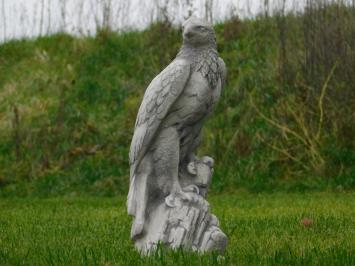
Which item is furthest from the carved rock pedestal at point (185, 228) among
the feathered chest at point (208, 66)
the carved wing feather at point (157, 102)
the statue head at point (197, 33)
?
the statue head at point (197, 33)

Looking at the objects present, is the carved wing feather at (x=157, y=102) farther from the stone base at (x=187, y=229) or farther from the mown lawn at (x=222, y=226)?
the mown lawn at (x=222, y=226)

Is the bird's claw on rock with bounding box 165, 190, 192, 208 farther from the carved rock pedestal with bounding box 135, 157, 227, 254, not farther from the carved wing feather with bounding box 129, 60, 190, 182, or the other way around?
the carved wing feather with bounding box 129, 60, 190, 182

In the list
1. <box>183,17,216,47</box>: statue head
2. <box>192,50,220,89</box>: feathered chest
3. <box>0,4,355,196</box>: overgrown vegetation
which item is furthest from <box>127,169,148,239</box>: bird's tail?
<box>0,4,355,196</box>: overgrown vegetation

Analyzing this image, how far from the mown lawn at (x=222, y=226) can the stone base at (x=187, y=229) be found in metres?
0.17

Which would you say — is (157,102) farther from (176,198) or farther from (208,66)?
(176,198)

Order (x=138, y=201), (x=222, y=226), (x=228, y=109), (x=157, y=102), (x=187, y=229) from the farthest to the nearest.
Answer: (x=228, y=109)
(x=222, y=226)
(x=138, y=201)
(x=157, y=102)
(x=187, y=229)

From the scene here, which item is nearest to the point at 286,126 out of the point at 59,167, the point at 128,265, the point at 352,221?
the point at 59,167

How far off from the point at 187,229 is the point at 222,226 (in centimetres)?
268

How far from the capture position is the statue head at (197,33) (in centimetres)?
595

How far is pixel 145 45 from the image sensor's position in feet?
61.7

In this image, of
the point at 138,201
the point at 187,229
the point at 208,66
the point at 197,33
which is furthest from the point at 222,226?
the point at 197,33

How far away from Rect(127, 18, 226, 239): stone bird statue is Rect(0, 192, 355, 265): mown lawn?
50 cm

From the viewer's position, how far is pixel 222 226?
838 centimetres

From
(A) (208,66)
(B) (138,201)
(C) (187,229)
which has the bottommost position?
(C) (187,229)
